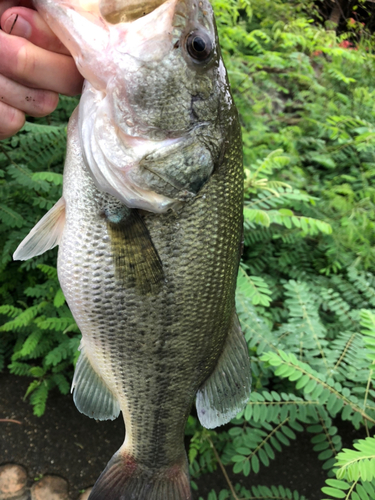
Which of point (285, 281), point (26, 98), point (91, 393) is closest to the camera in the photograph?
point (26, 98)

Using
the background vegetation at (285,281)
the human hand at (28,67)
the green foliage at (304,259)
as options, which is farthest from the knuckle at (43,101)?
the green foliage at (304,259)

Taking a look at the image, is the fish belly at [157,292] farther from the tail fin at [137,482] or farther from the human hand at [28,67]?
the tail fin at [137,482]

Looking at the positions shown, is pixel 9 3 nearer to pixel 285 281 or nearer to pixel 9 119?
pixel 9 119

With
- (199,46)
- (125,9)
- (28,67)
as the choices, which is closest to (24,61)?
(28,67)

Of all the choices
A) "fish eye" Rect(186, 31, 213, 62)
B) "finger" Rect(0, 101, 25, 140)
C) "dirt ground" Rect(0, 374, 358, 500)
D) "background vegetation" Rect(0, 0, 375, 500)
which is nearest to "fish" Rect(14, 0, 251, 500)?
"fish eye" Rect(186, 31, 213, 62)

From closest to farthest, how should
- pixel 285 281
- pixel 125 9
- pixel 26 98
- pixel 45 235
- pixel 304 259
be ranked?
pixel 125 9, pixel 26 98, pixel 45 235, pixel 285 281, pixel 304 259

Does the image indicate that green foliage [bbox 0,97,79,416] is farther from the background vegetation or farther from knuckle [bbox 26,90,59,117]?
knuckle [bbox 26,90,59,117]

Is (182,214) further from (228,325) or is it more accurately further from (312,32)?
(312,32)
